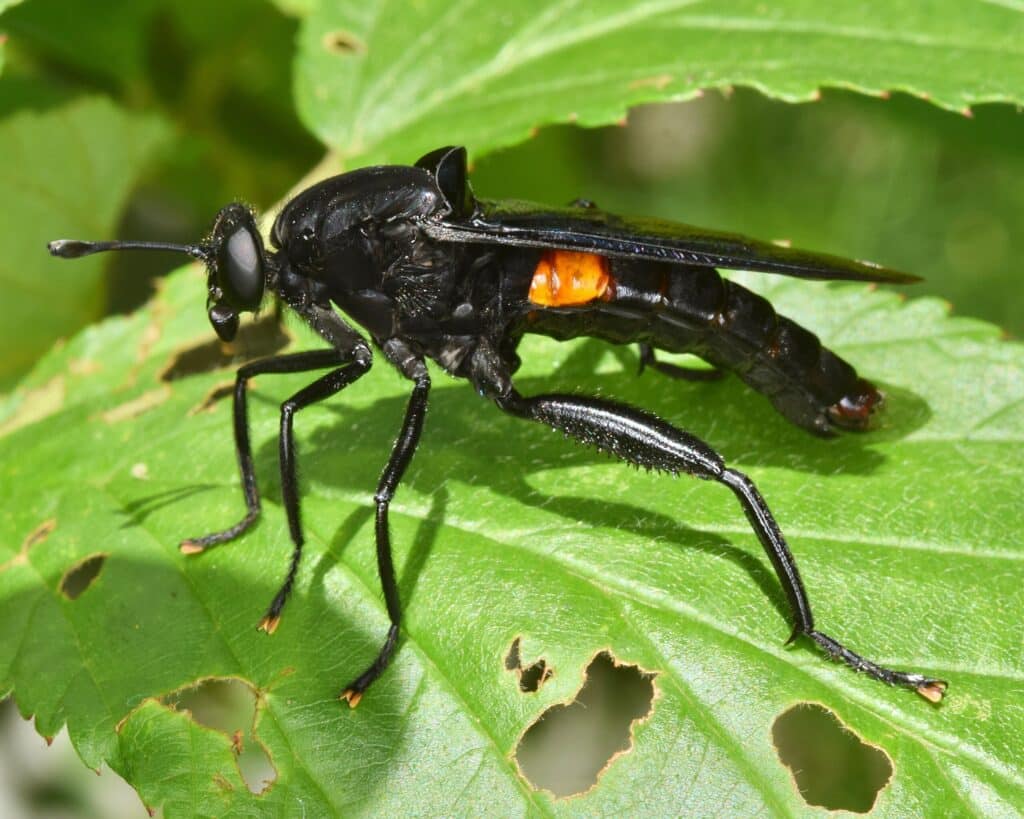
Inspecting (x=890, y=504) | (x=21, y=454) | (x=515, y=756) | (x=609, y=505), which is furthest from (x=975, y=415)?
(x=21, y=454)

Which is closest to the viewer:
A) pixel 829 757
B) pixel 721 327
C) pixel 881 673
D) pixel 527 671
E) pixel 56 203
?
pixel 881 673

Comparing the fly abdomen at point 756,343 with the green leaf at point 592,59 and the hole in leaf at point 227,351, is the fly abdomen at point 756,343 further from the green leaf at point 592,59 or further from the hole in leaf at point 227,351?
the hole in leaf at point 227,351

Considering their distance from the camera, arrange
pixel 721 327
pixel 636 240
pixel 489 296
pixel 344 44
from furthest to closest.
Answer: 1. pixel 344 44
2. pixel 489 296
3. pixel 721 327
4. pixel 636 240

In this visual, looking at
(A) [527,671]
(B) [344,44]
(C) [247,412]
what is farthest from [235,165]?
(A) [527,671]

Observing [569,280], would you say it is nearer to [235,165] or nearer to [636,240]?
[636,240]

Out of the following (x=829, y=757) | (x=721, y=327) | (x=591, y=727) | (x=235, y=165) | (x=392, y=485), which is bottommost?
(x=591, y=727)

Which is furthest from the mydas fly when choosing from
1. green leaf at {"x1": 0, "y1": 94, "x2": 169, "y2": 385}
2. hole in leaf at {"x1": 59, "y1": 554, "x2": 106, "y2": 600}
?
green leaf at {"x1": 0, "y1": 94, "x2": 169, "y2": 385}

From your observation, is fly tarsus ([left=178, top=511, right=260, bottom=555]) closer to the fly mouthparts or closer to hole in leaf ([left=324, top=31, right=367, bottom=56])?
the fly mouthparts
